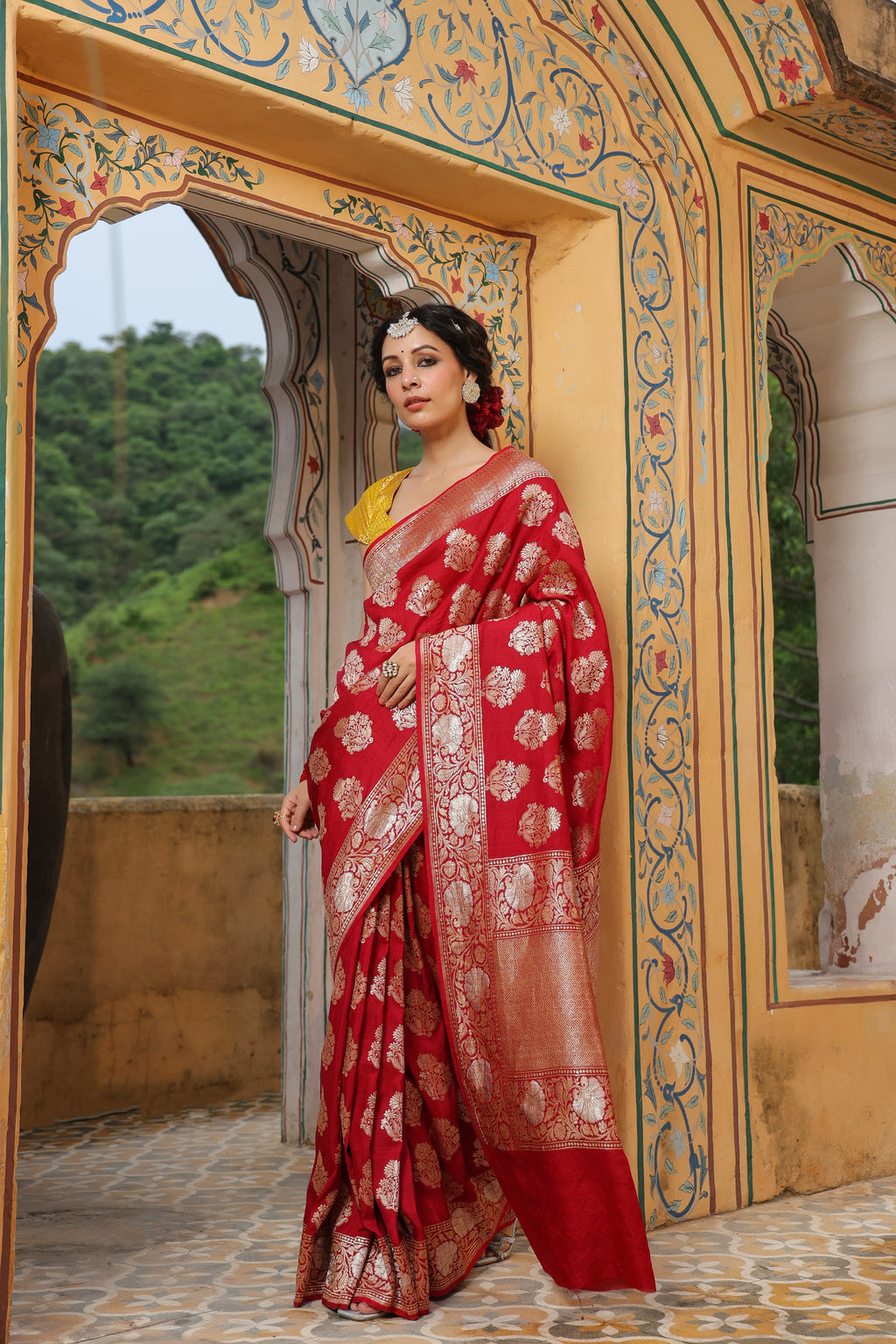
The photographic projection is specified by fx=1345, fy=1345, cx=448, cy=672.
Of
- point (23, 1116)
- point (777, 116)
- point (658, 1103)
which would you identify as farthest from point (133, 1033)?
point (777, 116)

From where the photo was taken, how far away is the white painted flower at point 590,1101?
2881mm

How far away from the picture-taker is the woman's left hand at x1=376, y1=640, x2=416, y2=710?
3059 mm

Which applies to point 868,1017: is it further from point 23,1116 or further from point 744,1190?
point 23,1116

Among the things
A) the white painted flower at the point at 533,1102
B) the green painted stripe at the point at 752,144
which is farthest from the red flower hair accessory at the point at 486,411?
the white painted flower at the point at 533,1102

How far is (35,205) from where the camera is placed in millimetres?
2871

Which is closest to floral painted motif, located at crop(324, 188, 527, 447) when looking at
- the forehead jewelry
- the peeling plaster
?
the forehead jewelry

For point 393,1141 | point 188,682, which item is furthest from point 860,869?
point 188,682

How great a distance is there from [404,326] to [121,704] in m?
17.7

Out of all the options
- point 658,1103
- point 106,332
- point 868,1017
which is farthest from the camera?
point 106,332

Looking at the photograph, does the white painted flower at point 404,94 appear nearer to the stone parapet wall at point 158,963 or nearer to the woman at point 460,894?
the woman at point 460,894

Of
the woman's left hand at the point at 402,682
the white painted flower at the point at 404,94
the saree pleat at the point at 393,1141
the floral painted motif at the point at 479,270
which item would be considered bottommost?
the saree pleat at the point at 393,1141

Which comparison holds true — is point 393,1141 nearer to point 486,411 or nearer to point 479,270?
point 486,411

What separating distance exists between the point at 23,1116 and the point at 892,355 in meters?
4.26

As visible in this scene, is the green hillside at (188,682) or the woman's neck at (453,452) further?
the green hillside at (188,682)
